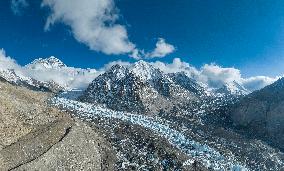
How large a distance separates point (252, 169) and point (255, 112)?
68.3 meters

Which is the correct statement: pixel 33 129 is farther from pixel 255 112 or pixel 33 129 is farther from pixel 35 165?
pixel 255 112

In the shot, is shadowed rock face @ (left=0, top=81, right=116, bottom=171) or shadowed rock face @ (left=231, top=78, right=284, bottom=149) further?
shadowed rock face @ (left=231, top=78, right=284, bottom=149)

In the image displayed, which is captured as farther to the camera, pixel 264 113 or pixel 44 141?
pixel 264 113

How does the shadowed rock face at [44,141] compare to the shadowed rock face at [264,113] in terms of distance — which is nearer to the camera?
the shadowed rock face at [44,141]

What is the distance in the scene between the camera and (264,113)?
14962 centimetres

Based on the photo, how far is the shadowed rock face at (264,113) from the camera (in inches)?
5349

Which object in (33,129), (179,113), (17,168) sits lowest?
(17,168)

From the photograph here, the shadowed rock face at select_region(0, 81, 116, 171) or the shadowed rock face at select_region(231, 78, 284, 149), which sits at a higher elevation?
the shadowed rock face at select_region(231, 78, 284, 149)

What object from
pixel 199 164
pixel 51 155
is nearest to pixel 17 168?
pixel 51 155

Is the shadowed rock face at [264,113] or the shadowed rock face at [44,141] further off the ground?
the shadowed rock face at [264,113]

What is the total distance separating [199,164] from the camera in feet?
268

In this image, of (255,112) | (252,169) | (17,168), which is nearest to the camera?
(17,168)

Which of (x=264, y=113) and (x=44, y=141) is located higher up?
(x=264, y=113)

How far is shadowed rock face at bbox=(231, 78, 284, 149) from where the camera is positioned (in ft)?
446
